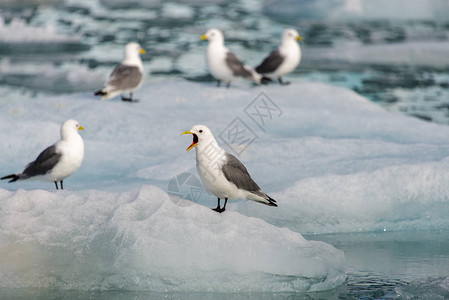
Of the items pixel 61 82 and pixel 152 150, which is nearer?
pixel 152 150

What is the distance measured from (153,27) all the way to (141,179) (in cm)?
1171

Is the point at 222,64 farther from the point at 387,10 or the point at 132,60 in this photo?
the point at 387,10

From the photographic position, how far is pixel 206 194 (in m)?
4.75

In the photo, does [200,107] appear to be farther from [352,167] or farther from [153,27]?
[153,27]

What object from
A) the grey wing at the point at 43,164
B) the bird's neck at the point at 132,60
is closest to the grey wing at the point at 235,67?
the bird's neck at the point at 132,60

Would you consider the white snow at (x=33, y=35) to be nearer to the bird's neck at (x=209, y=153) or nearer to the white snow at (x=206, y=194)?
the white snow at (x=206, y=194)

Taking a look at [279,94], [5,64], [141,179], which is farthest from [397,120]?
[5,64]

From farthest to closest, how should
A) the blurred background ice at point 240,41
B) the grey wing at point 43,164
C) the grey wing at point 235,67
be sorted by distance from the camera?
the blurred background ice at point 240,41, the grey wing at point 235,67, the grey wing at point 43,164

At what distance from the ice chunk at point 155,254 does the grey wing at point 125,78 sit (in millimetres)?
3660

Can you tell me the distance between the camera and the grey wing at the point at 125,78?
7.18 metres

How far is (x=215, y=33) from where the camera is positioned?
8.07 meters

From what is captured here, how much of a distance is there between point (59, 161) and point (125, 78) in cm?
277

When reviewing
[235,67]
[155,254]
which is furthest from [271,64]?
[155,254]

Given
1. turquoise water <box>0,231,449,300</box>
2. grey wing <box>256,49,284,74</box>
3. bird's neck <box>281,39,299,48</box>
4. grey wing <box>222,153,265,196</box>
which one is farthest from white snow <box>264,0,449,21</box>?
grey wing <box>222,153,265,196</box>
